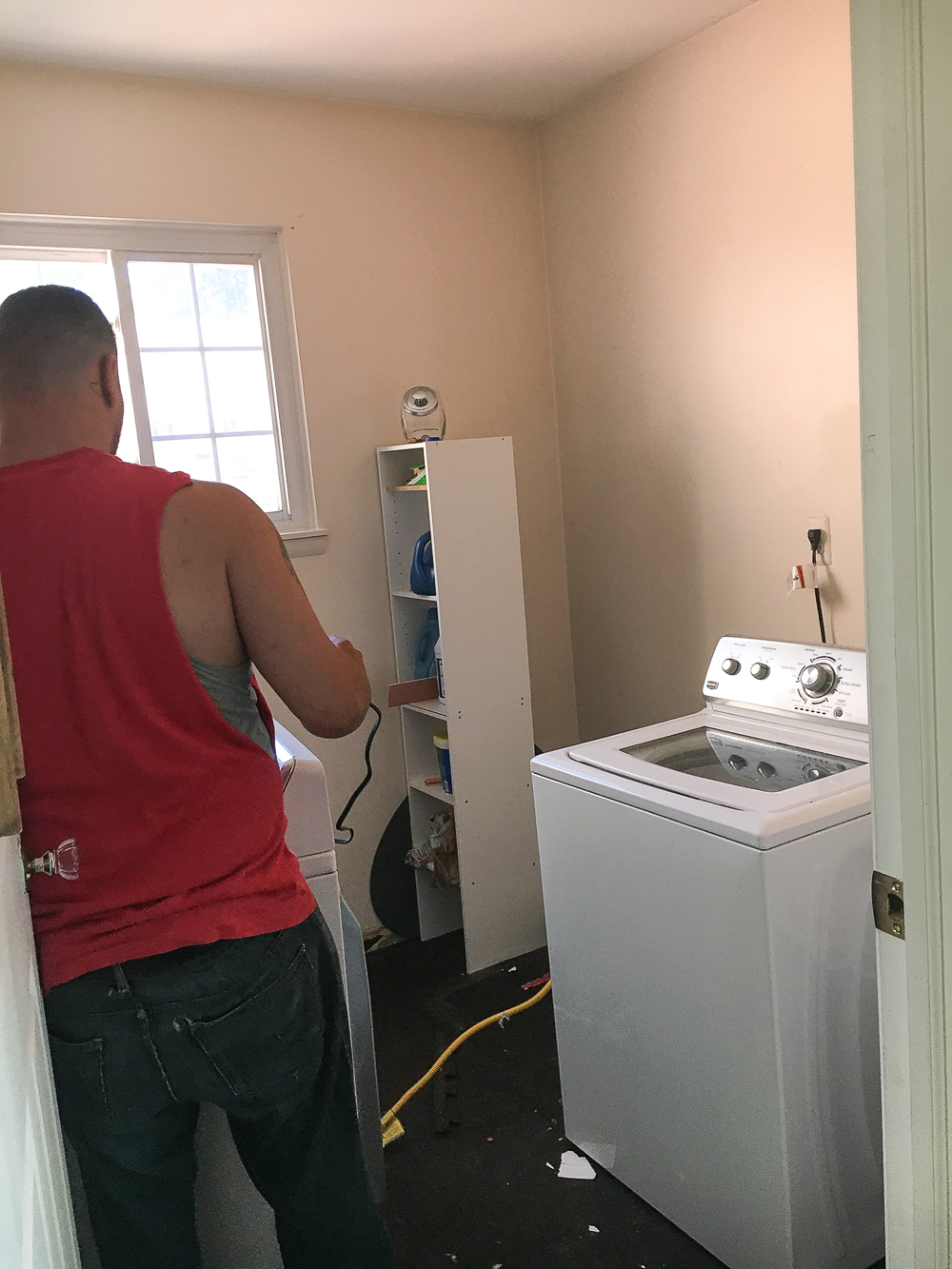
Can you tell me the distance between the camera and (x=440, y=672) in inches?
119

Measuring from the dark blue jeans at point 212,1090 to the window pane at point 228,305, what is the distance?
2094 millimetres

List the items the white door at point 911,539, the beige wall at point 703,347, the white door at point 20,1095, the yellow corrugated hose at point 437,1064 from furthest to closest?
the beige wall at point 703,347 → the yellow corrugated hose at point 437,1064 → the white door at point 911,539 → the white door at point 20,1095

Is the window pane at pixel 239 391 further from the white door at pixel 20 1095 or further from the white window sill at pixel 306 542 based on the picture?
the white door at pixel 20 1095

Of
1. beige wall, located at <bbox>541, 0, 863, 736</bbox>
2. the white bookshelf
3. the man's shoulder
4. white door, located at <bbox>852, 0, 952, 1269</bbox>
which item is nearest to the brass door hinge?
white door, located at <bbox>852, 0, 952, 1269</bbox>

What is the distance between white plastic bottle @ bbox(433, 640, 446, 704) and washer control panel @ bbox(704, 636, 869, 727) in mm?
883

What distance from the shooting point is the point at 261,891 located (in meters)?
1.27

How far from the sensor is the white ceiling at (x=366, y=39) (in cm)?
236

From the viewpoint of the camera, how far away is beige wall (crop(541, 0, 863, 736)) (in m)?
2.48

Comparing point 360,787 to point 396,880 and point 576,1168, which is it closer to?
point 396,880

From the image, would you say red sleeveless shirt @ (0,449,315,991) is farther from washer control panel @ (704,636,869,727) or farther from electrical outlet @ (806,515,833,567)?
electrical outlet @ (806,515,833,567)

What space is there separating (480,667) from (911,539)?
2161 mm

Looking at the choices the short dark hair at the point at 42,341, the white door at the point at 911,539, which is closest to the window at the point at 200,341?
the short dark hair at the point at 42,341

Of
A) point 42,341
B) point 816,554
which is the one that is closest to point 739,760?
point 816,554

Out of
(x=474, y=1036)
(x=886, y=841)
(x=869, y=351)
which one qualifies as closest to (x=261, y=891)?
(x=886, y=841)
